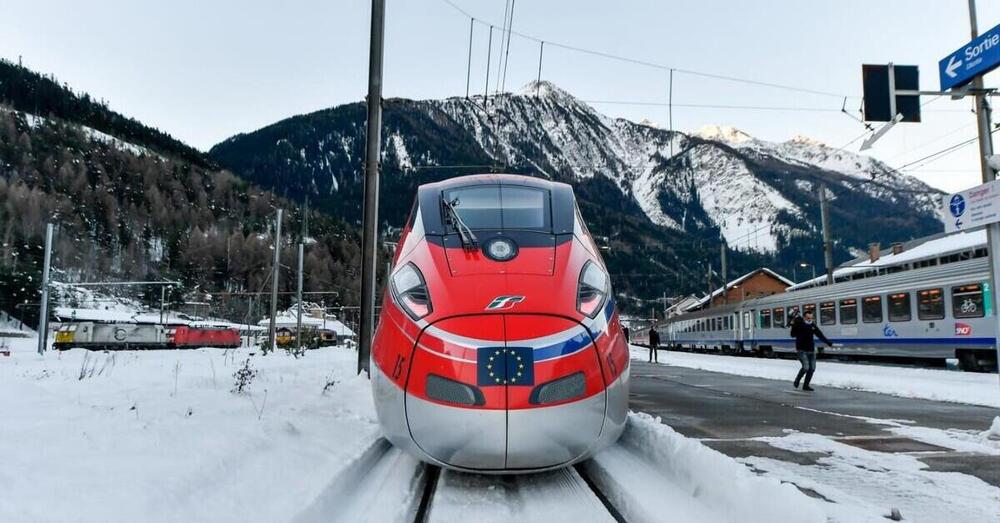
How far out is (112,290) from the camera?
98.1 m

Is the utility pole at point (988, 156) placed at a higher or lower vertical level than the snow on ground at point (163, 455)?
higher

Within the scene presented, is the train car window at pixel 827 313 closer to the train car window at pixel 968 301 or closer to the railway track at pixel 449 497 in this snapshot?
the train car window at pixel 968 301

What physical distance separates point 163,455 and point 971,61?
1195 centimetres

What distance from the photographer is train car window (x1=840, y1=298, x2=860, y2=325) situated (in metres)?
23.6

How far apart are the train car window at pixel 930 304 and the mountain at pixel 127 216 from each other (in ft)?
228

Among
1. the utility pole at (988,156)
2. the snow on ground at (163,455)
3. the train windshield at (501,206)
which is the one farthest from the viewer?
the utility pole at (988,156)

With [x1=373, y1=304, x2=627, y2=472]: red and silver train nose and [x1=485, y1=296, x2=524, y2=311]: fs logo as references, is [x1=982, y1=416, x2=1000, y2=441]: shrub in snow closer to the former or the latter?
[x1=373, y1=304, x2=627, y2=472]: red and silver train nose

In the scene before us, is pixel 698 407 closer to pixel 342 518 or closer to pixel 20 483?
pixel 342 518

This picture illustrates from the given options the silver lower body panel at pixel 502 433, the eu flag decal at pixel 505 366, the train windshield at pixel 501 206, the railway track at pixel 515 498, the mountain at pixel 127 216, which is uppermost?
the mountain at pixel 127 216

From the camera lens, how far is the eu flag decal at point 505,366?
359 cm

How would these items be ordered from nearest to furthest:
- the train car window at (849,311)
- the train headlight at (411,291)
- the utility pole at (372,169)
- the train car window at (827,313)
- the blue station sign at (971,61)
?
1. the train headlight at (411,291)
2. the blue station sign at (971,61)
3. the utility pole at (372,169)
4. the train car window at (849,311)
5. the train car window at (827,313)

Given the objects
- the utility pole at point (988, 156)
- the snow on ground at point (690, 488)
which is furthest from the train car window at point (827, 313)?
the snow on ground at point (690, 488)

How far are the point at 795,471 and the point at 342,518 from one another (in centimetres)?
335

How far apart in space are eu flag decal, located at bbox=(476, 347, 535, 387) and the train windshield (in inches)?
57.0
